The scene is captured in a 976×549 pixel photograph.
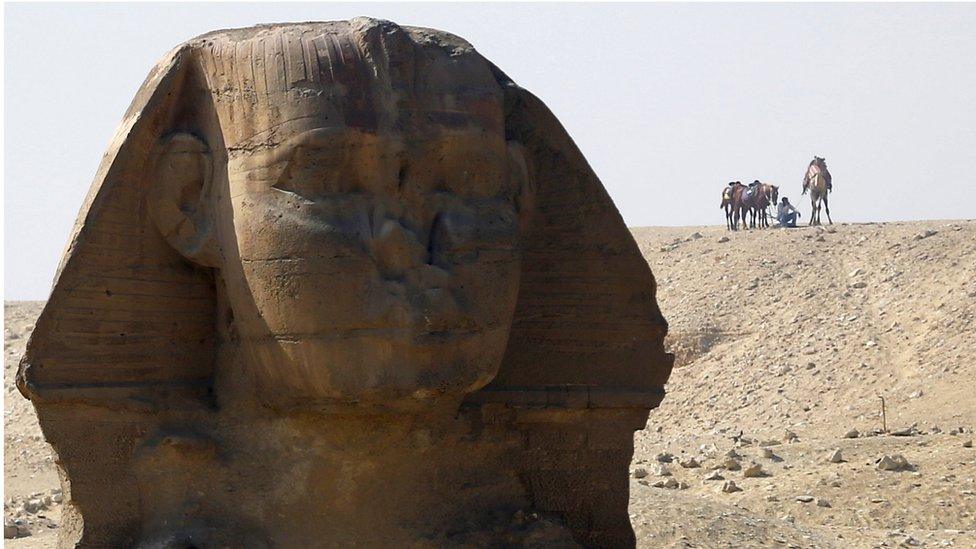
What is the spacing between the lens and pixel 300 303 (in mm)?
5652

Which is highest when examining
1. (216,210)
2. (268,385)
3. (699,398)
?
(216,210)

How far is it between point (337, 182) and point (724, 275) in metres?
21.3

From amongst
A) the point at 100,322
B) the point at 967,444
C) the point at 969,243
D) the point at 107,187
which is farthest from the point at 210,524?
the point at 969,243

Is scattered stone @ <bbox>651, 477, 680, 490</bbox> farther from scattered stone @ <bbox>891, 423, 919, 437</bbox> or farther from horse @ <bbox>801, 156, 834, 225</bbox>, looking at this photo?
horse @ <bbox>801, 156, 834, 225</bbox>

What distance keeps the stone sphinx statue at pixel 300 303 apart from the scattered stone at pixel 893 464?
21.3ft

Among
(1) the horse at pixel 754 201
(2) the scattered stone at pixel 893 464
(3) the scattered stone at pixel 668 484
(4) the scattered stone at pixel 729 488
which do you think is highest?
(1) the horse at pixel 754 201

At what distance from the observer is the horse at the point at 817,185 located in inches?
1203

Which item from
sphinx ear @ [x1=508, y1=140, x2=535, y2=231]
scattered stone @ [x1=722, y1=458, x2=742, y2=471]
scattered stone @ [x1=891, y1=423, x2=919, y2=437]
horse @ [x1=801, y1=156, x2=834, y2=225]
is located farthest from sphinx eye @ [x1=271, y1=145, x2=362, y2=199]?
horse @ [x1=801, y1=156, x2=834, y2=225]

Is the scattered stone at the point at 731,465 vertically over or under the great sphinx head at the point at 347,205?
under

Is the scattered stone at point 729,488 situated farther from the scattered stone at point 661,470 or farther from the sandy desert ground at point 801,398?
the scattered stone at point 661,470

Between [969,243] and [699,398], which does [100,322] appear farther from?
[969,243]

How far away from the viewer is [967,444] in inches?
518

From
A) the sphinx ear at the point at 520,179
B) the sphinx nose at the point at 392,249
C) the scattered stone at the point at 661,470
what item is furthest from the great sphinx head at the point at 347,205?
the scattered stone at the point at 661,470

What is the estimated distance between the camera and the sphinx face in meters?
5.61
